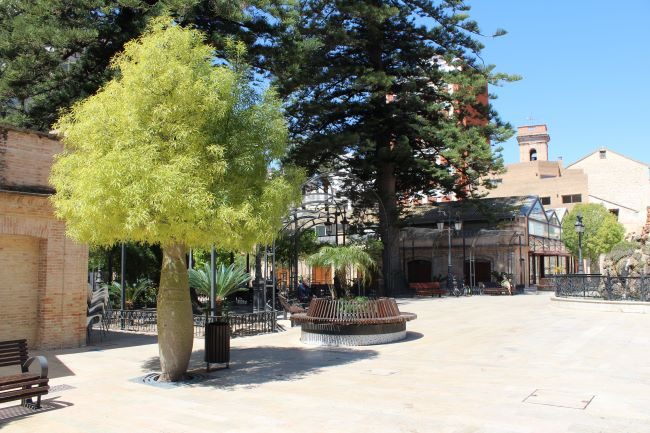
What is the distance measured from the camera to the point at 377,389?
8.54 metres

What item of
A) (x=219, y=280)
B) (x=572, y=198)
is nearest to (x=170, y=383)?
(x=219, y=280)

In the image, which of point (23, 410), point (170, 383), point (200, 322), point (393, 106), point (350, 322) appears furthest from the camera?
point (393, 106)

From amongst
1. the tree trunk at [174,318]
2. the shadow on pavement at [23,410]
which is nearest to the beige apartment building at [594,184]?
the tree trunk at [174,318]

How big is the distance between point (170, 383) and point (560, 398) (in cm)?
612

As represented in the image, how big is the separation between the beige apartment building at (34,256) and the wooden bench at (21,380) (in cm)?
496

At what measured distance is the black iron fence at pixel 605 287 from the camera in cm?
2038

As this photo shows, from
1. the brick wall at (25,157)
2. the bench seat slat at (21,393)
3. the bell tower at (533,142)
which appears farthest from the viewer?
the bell tower at (533,142)

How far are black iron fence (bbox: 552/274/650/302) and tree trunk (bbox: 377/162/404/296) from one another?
9.76 m

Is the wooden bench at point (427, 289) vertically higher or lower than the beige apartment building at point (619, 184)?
lower

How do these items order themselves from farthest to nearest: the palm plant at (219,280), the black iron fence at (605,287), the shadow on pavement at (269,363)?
the black iron fence at (605,287) < the palm plant at (219,280) < the shadow on pavement at (269,363)

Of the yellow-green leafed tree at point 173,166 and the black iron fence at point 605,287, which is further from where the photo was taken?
the black iron fence at point 605,287

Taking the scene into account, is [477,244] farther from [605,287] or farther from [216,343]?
[216,343]

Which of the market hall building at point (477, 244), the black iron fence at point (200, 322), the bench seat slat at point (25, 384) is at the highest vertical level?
the market hall building at point (477, 244)

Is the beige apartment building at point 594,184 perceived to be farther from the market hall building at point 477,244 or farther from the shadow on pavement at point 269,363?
the shadow on pavement at point 269,363
